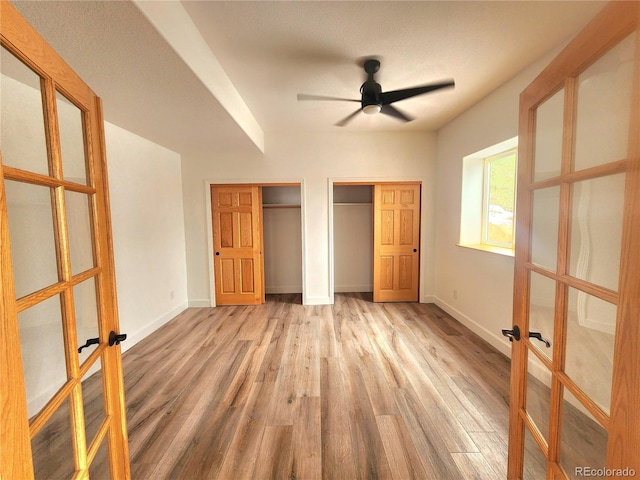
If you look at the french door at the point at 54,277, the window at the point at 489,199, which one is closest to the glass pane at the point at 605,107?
the french door at the point at 54,277

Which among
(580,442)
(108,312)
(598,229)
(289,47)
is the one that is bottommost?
(580,442)

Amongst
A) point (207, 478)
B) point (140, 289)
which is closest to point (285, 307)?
point (140, 289)

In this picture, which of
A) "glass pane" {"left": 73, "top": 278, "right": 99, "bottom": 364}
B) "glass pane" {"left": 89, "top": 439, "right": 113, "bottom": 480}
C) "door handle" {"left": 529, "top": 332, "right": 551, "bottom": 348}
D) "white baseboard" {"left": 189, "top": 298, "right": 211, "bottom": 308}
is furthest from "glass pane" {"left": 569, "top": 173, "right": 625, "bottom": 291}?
"white baseboard" {"left": 189, "top": 298, "right": 211, "bottom": 308}

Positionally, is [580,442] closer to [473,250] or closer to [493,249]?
[493,249]

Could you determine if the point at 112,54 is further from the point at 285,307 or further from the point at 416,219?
the point at 416,219

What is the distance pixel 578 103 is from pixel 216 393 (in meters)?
2.73

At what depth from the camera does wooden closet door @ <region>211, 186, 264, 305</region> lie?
13.9ft

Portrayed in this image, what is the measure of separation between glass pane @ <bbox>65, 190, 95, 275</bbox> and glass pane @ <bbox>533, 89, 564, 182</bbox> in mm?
1841

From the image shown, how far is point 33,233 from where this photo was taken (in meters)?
1.01

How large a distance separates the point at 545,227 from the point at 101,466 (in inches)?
80.8

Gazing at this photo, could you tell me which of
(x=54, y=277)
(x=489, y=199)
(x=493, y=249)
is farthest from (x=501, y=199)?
(x=54, y=277)

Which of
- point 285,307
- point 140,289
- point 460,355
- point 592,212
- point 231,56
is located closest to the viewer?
point 592,212

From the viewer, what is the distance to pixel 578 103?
89 cm

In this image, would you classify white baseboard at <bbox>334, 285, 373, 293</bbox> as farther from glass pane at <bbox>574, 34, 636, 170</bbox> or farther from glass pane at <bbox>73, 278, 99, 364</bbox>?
glass pane at <bbox>574, 34, 636, 170</bbox>
